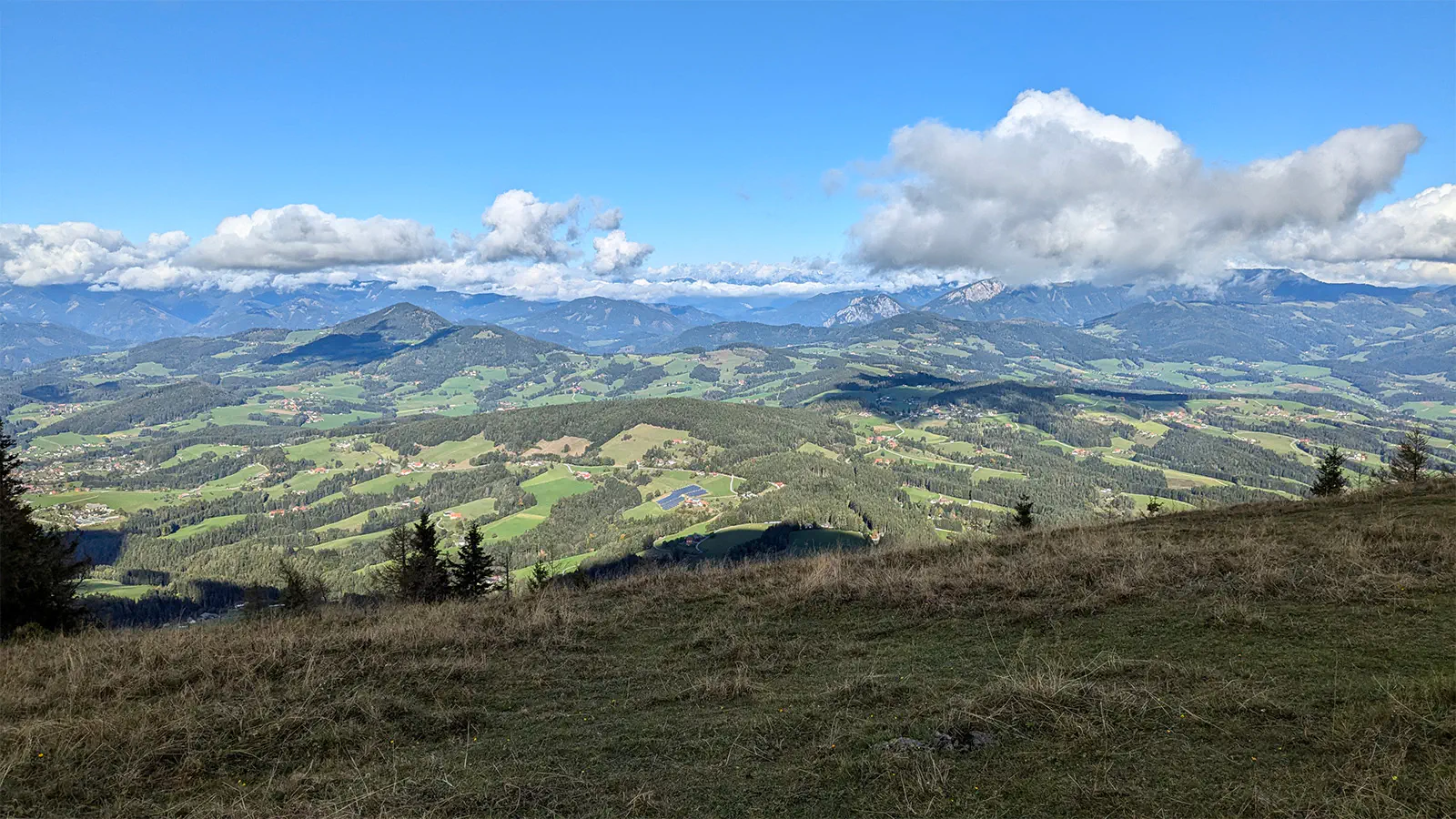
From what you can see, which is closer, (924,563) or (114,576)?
(924,563)

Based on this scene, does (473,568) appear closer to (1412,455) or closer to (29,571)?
(29,571)

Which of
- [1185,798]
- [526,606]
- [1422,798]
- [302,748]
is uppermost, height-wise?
[1422,798]

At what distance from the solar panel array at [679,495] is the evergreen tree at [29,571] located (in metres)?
118

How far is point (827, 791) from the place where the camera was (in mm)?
4398

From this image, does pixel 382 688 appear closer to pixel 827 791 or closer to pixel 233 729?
pixel 233 729

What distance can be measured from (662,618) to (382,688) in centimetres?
412

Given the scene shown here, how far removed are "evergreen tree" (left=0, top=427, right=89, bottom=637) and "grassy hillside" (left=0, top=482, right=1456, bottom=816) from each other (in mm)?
11802

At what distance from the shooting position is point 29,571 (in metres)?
17.9

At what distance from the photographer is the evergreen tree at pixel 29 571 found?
1756 cm

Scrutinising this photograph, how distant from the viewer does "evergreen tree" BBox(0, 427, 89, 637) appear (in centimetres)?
1756

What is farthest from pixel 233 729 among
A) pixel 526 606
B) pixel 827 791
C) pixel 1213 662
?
pixel 1213 662

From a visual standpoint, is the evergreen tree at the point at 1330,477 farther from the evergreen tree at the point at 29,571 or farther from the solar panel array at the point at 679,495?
the solar panel array at the point at 679,495

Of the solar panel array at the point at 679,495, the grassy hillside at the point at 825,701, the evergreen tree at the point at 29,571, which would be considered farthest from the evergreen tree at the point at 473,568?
the solar panel array at the point at 679,495

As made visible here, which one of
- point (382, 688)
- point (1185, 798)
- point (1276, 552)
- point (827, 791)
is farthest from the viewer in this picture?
point (1276, 552)
